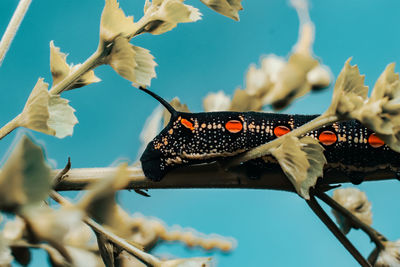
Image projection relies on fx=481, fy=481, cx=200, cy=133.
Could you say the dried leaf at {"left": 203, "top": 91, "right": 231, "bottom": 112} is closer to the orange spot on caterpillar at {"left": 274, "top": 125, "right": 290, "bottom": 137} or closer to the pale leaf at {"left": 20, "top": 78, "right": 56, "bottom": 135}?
the orange spot on caterpillar at {"left": 274, "top": 125, "right": 290, "bottom": 137}

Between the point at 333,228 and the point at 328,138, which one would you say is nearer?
the point at 333,228

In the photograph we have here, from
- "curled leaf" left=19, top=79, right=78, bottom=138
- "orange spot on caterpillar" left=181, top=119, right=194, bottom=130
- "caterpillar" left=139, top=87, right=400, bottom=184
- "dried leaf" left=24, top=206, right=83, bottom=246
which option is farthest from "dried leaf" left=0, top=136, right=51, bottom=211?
"orange spot on caterpillar" left=181, top=119, right=194, bottom=130

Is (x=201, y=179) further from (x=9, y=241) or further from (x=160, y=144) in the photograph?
(x=9, y=241)

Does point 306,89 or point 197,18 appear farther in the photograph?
point 306,89

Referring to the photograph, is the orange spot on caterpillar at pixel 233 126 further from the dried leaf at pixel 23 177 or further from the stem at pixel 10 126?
the dried leaf at pixel 23 177

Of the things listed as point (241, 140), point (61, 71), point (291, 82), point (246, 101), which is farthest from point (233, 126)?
point (61, 71)

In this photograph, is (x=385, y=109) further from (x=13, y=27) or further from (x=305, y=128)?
(x=13, y=27)

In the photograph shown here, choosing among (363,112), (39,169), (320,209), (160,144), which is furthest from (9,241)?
(160,144)
